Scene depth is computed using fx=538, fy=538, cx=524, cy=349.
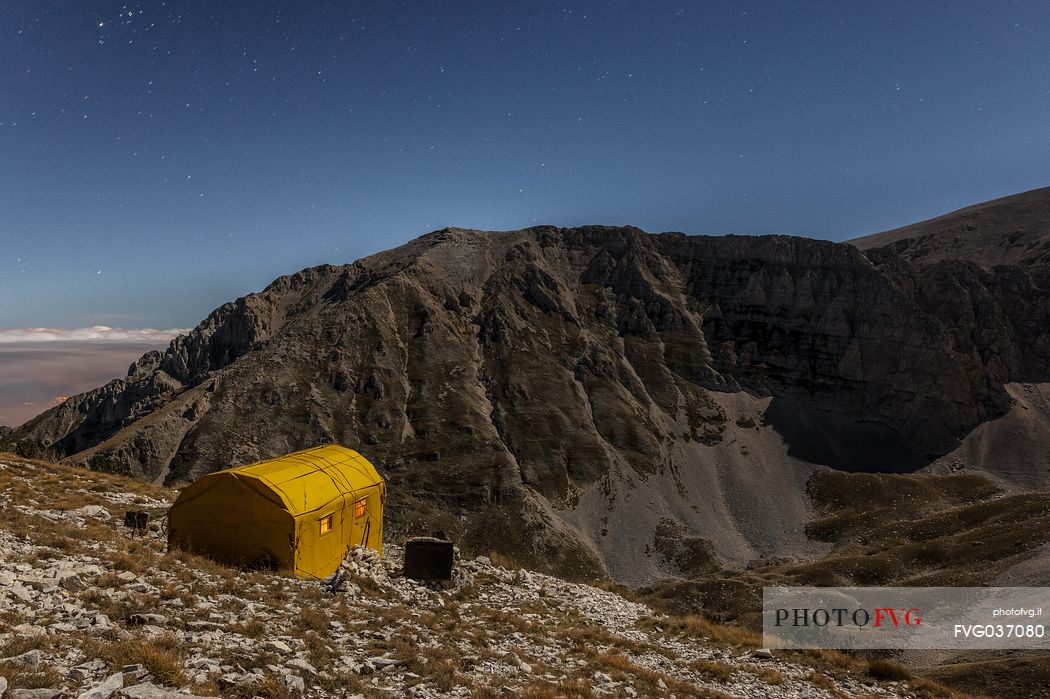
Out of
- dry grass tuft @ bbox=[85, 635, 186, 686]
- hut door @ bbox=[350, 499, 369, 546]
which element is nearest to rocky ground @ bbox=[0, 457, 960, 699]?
dry grass tuft @ bbox=[85, 635, 186, 686]

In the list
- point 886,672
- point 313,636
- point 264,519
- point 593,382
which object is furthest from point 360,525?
point 593,382

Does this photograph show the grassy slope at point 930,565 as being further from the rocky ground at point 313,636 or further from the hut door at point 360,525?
the hut door at point 360,525

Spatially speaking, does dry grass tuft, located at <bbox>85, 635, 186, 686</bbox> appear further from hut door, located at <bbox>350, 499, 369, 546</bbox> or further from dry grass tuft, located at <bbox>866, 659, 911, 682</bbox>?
dry grass tuft, located at <bbox>866, 659, 911, 682</bbox>

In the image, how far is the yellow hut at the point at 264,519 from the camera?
708 inches

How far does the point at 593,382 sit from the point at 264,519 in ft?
395

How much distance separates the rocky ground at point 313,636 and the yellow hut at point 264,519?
95 cm

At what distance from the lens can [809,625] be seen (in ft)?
88.5

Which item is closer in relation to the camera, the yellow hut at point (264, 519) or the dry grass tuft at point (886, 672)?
the dry grass tuft at point (886, 672)

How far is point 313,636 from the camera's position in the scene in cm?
1251

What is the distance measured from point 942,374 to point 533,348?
106m

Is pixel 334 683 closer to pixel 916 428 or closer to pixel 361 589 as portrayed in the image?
pixel 361 589

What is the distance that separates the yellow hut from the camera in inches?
708

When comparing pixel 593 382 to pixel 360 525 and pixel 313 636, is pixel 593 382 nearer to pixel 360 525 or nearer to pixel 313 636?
pixel 360 525

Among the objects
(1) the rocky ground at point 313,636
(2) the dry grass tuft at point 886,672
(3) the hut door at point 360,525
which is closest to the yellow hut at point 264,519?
(1) the rocky ground at point 313,636
